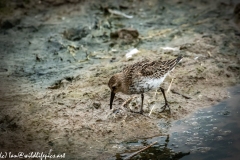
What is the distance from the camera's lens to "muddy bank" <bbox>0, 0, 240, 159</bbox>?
20.9 feet

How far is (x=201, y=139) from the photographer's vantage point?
6.23 meters

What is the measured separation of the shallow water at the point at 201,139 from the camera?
19.1 ft

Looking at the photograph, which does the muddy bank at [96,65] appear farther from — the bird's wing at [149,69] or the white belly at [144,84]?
the bird's wing at [149,69]

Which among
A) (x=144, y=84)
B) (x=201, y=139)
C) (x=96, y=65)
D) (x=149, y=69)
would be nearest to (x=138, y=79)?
(x=144, y=84)

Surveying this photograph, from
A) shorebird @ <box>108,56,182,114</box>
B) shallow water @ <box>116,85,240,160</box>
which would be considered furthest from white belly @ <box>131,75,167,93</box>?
shallow water @ <box>116,85,240,160</box>

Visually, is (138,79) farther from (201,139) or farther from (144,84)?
(201,139)

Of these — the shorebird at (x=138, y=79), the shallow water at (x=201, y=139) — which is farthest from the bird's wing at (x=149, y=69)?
the shallow water at (x=201, y=139)

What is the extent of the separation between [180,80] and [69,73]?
248 cm

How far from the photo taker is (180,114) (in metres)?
6.94

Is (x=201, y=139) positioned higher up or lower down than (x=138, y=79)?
lower down

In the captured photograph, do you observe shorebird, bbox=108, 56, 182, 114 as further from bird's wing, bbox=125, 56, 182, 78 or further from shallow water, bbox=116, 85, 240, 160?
shallow water, bbox=116, 85, 240, 160

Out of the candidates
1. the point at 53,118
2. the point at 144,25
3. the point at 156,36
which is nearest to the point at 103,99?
the point at 53,118

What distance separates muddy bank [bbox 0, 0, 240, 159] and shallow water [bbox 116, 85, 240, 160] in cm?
22

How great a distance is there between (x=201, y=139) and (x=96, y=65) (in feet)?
10.8
